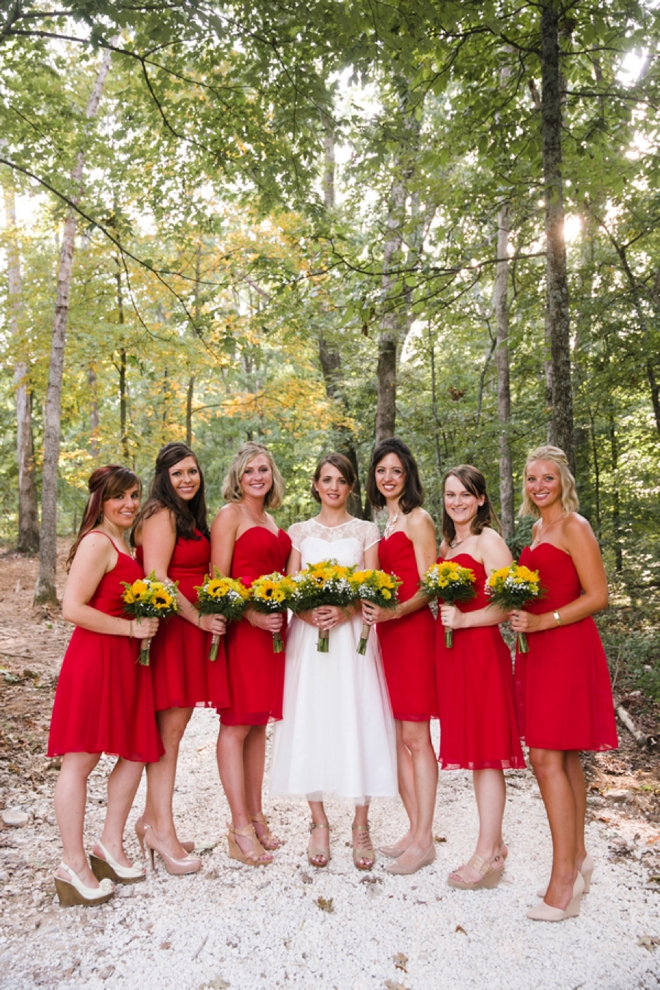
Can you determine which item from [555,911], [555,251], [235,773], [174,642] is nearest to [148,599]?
[174,642]

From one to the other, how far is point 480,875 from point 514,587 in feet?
6.35

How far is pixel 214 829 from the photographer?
4.95 meters

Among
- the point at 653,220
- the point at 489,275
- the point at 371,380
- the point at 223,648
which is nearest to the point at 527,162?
the point at 653,220

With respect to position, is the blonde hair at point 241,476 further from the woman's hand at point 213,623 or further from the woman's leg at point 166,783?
the woman's leg at point 166,783

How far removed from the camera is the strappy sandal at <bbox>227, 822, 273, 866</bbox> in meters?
→ 4.39

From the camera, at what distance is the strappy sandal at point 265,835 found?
184 inches

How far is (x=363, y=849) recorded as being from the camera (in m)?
4.39

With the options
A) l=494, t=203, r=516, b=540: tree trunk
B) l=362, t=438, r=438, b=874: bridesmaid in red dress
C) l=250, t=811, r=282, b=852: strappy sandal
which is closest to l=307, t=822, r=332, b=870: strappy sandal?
l=250, t=811, r=282, b=852: strappy sandal

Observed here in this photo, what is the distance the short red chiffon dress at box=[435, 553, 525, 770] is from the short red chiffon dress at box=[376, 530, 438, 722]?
152 mm

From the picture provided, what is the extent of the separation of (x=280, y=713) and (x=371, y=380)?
48.5 feet

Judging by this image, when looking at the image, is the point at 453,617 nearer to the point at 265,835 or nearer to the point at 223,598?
the point at 223,598

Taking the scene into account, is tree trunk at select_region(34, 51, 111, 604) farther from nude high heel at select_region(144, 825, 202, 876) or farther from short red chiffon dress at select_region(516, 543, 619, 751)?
short red chiffon dress at select_region(516, 543, 619, 751)

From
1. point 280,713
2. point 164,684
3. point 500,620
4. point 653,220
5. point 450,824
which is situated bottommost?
point 450,824

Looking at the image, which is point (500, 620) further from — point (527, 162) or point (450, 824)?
point (527, 162)
